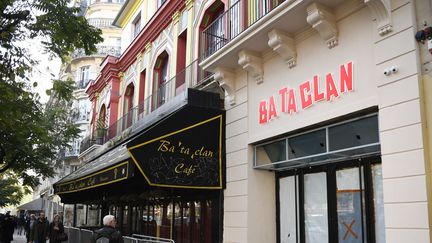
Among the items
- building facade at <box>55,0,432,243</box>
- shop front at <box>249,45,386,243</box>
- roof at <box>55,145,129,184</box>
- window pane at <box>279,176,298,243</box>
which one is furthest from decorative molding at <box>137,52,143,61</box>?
window pane at <box>279,176,298,243</box>

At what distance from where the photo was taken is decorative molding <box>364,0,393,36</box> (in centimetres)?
616

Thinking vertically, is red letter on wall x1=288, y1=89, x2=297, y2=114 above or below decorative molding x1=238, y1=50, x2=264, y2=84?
below

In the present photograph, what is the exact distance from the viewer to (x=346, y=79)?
7.00m

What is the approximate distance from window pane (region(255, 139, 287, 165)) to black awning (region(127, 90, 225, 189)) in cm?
106

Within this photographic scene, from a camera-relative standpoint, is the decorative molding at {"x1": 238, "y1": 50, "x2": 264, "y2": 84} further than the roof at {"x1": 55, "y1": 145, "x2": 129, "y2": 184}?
No

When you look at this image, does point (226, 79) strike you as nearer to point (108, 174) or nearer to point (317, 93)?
point (317, 93)

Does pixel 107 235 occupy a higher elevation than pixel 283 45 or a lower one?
lower

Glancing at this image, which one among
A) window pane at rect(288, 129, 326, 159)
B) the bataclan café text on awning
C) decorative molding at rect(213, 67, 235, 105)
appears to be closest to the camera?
window pane at rect(288, 129, 326, 159)

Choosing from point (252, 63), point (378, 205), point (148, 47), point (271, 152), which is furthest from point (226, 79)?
point (148, 47)

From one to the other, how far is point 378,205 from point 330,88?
1.95 m

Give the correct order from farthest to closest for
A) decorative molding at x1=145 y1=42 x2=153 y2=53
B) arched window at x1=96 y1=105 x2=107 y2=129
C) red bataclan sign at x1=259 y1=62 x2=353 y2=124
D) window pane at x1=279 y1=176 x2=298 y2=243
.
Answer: arched window at x1=96 y1=105 x2=107 y2=129 < decorative molding at x1=145 y1=42 x2=153 y2=53 < window pane at x1=279 y1=176 x2=298 y2=243 < red bataclan sign at x1=259 y1=62 x2=353 y2=124

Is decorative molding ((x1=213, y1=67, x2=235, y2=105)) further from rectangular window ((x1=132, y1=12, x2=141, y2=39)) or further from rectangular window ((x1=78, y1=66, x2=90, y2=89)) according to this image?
rectangular window ((x1=78, y1=66, x2=90, y2=89))

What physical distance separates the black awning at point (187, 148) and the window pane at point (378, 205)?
3.92 meters

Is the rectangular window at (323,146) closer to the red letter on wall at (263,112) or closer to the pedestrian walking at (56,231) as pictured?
the red letter on wall at (263,112)
